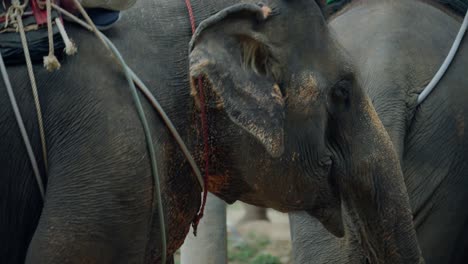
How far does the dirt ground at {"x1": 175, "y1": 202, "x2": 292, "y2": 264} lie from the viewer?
295 inches

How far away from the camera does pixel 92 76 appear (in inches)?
116

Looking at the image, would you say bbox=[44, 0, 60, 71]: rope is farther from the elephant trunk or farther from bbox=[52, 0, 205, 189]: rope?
the elephant trunk

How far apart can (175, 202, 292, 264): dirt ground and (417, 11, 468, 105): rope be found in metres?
3.31

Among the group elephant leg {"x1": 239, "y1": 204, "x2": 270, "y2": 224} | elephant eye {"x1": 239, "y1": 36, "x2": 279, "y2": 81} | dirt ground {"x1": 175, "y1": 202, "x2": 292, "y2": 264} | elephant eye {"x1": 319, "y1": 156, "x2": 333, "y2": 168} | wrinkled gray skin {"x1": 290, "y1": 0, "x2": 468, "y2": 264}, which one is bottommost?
elephant leg {"x1": 239, "y1": 204, "x2": 270, "y2": 224}

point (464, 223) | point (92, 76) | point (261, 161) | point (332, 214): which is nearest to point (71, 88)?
point (92, 76)

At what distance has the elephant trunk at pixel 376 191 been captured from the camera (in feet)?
11.3

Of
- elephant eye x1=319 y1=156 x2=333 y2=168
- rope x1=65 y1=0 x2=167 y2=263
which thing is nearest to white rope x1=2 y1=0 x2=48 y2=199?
rope x1=65 y1=0 x2=167 y2=263

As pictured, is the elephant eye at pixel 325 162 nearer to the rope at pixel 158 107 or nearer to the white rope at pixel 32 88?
the rope at pixel 158 107

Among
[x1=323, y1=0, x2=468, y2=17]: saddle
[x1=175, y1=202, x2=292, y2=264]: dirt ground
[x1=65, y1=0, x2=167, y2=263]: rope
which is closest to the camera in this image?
[x1=65, y1=0, x2=167, y2=263]: rope

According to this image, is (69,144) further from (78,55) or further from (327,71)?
(327,71)

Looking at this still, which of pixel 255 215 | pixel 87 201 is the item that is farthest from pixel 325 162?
pixel 255 215

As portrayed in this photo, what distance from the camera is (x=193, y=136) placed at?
315 cm

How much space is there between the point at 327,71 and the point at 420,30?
991 millimetres

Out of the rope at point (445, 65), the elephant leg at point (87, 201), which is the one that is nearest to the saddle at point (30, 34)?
Result: the elephant leg at point (87, 201)
